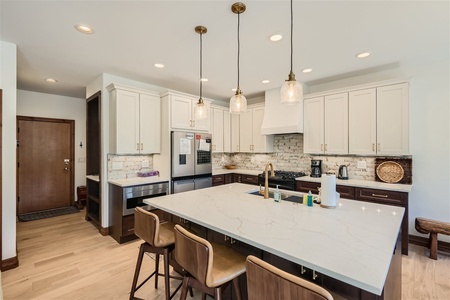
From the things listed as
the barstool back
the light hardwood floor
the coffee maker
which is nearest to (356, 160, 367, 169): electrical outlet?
the coffee maker

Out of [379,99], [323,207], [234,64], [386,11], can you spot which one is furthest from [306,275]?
[379,99]

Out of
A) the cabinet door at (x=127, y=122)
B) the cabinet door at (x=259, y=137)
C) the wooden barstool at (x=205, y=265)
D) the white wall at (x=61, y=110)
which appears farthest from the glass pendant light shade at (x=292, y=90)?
the white wall at (x=61, y=110)

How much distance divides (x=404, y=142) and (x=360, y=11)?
213 cm

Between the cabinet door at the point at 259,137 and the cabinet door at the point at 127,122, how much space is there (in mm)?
2521

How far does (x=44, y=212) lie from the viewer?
4773 millimetres

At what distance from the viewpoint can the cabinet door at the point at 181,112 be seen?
3.93 meters

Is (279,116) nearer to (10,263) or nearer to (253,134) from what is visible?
(253,134)

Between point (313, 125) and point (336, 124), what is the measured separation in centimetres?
40

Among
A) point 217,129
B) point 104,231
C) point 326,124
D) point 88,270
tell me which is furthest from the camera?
point 217,129

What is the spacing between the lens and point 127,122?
365 cm

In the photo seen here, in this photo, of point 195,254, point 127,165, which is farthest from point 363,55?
point 127,165

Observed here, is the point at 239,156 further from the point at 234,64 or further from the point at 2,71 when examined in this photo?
the point at 2,71

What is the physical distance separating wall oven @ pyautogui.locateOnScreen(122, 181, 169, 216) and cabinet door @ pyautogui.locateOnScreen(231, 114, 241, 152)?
7.04 ft

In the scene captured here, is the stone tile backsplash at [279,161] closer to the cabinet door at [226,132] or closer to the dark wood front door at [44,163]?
the cabinet door at [226,132]
